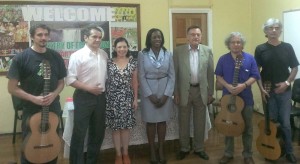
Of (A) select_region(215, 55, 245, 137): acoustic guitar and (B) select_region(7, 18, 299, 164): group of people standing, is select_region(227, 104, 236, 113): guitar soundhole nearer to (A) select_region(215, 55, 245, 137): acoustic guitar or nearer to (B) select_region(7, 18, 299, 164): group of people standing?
(A) select_region(215, 55, 245, 137): acoustic guitar

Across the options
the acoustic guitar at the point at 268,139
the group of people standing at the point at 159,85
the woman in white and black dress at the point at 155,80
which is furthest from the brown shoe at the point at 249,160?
the woman in white and black dress at the point at 155,80

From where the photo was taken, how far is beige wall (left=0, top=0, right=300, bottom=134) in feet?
16.2

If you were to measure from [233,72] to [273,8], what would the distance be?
2.68 meters

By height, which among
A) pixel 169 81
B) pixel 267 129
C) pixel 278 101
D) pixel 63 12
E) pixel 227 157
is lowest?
pixel 227 157

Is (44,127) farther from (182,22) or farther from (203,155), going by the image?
(182,22)

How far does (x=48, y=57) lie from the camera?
8.60ft

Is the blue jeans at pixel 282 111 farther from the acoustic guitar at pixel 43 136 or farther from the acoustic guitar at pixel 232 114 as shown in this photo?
the acoustic guitar at pixel 43 136

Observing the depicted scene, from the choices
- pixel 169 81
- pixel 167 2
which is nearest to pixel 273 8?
pixel 167 2

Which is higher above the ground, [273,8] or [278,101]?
[273,8]

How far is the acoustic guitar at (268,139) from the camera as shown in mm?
3201

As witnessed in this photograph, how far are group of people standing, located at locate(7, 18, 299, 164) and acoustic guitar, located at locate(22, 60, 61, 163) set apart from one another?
0.12 m

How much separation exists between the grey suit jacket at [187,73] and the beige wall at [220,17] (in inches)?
84.9

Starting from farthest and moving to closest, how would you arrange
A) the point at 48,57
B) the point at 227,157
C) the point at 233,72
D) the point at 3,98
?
the point at 3,98
the point at 227,157
the point at 233,72
the point at 48,57

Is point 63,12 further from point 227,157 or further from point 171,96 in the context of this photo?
point 227,157
